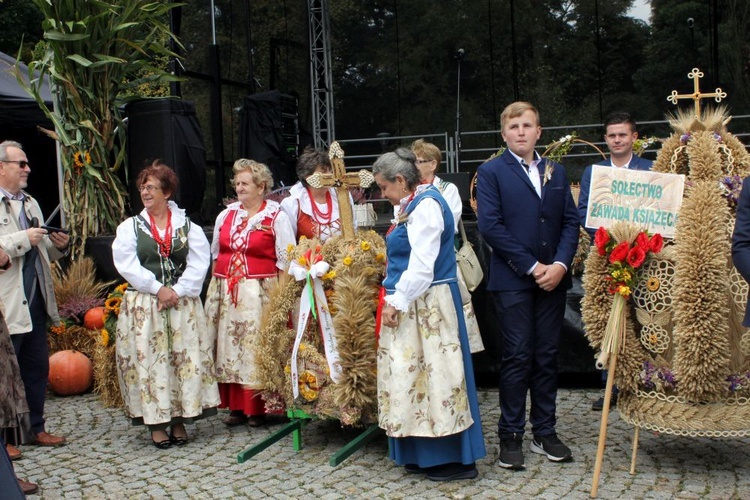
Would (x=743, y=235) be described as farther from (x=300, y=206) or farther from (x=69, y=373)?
(x=69, y=373)

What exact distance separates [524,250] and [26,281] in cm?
312

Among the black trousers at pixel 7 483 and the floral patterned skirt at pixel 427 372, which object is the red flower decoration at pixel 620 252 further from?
the black trousers at pixel 7 483

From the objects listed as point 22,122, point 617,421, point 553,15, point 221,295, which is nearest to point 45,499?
point 221,295

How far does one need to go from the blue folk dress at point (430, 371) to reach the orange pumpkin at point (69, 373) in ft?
11.3

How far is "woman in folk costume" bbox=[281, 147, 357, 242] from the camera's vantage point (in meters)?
5.64

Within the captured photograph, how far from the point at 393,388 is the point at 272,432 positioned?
58.3 inches

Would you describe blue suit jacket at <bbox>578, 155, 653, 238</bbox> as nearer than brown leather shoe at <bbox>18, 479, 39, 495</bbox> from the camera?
No

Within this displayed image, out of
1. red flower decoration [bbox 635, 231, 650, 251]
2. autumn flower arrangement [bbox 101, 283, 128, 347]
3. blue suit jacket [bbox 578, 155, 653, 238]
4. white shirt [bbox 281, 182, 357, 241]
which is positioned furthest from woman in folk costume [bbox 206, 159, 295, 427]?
red flower decoration [bbox 635, 231, 650, 251]

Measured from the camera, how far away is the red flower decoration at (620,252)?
158 inches

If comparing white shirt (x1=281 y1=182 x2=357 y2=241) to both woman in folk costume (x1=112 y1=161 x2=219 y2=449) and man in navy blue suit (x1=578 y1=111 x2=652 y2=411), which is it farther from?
man in navy blue suit (x1=578 y1=111 x2=652 y2=411)

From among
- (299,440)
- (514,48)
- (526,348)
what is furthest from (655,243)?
(514,48)

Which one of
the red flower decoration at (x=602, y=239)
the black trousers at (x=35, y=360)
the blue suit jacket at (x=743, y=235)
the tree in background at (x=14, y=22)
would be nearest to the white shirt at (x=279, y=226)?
the black trousers at (x=35, y=360)

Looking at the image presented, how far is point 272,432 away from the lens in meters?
5.46

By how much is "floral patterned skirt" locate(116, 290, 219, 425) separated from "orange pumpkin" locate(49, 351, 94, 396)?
1763 millimetres
